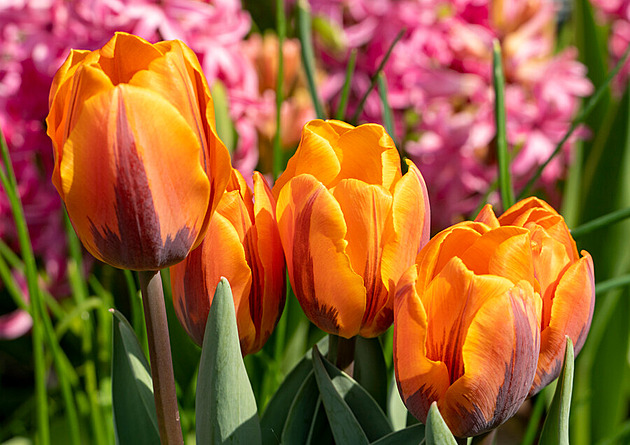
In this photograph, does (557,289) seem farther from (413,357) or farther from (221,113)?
(221,113)

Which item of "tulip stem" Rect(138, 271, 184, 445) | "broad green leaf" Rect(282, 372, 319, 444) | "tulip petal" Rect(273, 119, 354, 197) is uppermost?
"tulip petal" Rect(273, 119, 354, 197)

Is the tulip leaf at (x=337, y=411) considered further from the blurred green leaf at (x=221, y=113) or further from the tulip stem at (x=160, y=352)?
the blurred green leaf at (x=221, y=113)

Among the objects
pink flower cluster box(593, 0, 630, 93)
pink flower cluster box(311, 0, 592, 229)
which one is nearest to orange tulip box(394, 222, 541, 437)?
pink flower cluster box(311, 0, 592, 229)

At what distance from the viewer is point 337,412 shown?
0.29 meters

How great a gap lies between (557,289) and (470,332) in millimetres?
43

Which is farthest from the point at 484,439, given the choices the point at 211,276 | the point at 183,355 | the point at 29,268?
the point at 183,355

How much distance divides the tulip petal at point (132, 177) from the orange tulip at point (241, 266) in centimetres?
3

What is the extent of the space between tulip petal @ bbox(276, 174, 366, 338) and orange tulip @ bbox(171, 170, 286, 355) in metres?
0.01

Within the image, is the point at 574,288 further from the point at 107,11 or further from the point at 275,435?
the point at 107,11

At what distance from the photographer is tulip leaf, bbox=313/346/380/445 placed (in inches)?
11.2

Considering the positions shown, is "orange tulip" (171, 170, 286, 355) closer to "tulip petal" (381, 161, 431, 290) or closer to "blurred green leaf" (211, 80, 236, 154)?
"tulip petal" (381, 161, 431, 290)

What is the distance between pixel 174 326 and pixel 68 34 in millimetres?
357

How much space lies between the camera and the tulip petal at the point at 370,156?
0.28 metres

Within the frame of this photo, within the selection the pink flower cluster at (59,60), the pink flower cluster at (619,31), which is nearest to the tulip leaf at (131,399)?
the pink flower cluster at (59,60)
